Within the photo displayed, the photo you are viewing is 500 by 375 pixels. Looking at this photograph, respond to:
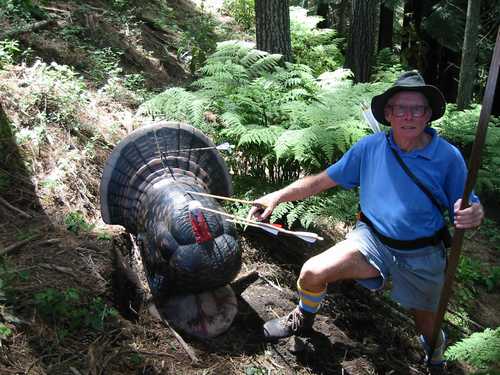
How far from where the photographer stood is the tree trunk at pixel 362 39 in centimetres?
856

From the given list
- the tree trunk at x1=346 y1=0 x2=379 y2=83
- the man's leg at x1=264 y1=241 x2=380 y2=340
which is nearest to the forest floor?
the man's leg at x1=264 y1=241 x2=380 y2=340

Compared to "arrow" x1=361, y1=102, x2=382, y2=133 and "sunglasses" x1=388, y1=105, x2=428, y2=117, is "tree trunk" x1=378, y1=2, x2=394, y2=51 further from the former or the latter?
"sunglasses" x1=388, y1=105, x2=428, y2=117

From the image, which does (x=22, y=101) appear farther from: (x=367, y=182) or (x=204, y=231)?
(x=367, y=182)

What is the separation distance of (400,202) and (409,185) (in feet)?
0.44

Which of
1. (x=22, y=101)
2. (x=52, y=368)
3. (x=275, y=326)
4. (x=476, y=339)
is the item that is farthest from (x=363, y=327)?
(x=22, y=101)

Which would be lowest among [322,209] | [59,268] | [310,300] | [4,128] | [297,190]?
[310,300]

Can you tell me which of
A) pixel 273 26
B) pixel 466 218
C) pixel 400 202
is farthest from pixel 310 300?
pixel 273 26

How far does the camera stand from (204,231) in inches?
136

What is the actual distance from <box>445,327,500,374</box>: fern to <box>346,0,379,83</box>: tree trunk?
6.35 meters

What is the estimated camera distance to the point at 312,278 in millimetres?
3586

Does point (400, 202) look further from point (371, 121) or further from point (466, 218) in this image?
point (371, 121)

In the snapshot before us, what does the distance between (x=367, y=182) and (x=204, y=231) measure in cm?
129

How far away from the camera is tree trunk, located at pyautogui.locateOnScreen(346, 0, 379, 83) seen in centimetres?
856

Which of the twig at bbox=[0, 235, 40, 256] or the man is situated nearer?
the man
